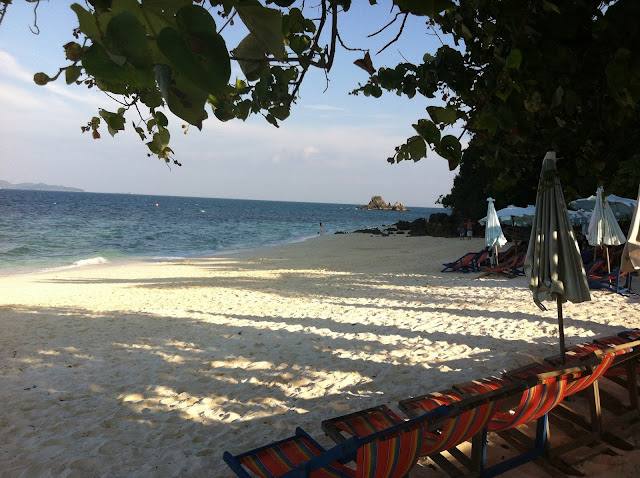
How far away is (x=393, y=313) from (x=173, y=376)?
4078 mm

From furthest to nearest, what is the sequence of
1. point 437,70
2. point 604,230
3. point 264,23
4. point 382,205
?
point 382,205 → point 604,230 → point 437,70 → point 264,23

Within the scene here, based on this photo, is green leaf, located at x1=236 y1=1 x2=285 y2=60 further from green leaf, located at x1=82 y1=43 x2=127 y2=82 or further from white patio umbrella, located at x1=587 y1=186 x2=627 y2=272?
white patio umbrella, located at x1=587 y1=186 x2=627 y2=272

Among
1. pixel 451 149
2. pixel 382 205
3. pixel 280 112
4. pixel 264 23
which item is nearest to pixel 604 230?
pixel 280 112

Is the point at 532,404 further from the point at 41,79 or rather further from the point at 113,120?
the point at 41,79

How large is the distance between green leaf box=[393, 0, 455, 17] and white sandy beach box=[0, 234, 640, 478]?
9.94 feet

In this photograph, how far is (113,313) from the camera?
8430 millimetres

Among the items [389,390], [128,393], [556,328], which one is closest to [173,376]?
[128,393]

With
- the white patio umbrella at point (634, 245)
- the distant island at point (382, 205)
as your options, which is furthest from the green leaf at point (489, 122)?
the distant island at point (382, 205)

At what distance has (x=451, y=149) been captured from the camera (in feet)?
2.92

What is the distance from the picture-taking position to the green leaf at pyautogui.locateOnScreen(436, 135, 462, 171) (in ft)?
2.90

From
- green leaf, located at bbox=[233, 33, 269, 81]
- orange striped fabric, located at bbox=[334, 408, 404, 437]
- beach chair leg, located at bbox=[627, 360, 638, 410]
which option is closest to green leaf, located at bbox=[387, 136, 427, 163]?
green leaf, located at bbox=[233, 33, 269, 81]

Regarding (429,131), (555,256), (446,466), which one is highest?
(429,131)

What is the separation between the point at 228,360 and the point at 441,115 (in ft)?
16.8

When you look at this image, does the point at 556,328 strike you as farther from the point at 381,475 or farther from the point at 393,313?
the point at 381,475
